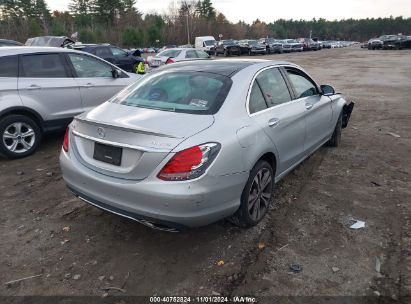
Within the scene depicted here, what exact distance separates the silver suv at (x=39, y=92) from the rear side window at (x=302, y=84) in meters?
3.82

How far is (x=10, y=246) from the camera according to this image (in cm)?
368

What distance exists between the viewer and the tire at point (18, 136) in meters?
5.98

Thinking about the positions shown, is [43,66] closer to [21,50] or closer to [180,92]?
[21,50]

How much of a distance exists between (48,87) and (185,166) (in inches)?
169

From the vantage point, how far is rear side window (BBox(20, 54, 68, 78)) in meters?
6.18

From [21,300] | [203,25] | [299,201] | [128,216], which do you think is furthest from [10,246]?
[203,25]

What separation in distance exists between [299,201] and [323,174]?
40.4 inches

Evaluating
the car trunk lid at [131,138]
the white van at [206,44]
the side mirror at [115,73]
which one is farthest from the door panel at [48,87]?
the white van at [206,44]

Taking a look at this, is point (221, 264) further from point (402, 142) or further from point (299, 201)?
point (402, 142)

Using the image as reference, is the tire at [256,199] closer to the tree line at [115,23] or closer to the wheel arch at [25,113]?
the wheel arch at [25,113]

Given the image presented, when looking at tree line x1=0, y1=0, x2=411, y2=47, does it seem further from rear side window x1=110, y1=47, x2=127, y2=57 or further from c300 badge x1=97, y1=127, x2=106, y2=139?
c300 badge x1=97, y1=127, x2=106, y2=139

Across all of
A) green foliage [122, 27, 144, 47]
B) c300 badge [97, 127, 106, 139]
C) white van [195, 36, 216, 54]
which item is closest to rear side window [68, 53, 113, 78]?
c300 badge [97, 127, 106, 139]

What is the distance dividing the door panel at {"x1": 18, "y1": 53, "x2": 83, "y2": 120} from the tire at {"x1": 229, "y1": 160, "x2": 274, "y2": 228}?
4146 millimetres

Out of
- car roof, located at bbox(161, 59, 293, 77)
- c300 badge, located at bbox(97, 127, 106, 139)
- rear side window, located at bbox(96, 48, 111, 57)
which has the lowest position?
c300 badge, located at bbox(97, 127, 106, 139)
